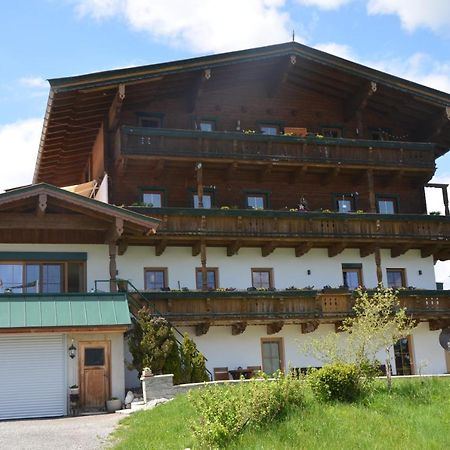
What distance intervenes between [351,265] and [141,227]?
1007 cm

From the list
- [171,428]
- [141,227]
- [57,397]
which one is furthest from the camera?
[141,227]

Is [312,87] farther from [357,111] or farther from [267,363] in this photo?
[267,363]

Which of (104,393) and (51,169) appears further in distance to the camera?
(51,169)

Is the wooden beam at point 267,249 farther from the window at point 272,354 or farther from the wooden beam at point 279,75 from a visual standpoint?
the wooden beam at point 279,75

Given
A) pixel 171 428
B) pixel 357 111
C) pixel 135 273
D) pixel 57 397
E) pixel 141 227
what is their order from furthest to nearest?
pixel 357 111 < pixel 135 273 < pixel 141 227 < pixel 57 397 < pixel 171 428

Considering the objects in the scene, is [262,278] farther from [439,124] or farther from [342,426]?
[342,426]

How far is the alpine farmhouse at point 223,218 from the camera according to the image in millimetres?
24641

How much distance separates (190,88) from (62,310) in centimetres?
1203

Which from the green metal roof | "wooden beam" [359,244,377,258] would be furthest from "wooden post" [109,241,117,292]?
"wooden beam" [359,244,377,258]

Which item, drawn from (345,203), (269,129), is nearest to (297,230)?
(345,203)

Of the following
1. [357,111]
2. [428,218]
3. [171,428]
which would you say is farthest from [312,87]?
[171,428]

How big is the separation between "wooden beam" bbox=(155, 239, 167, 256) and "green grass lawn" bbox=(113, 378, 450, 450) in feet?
35.9

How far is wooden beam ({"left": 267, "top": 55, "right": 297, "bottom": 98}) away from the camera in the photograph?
32.3 meters

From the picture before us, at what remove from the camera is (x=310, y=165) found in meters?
31.6
